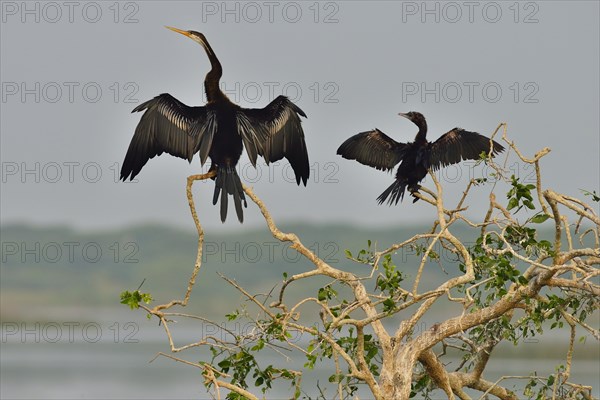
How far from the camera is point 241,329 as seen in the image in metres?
6.05

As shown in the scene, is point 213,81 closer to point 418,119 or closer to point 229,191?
point 229,191

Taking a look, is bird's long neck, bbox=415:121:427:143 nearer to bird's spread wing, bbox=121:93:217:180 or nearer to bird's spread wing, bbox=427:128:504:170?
bird's spread wing, bbox=427:128:504:170

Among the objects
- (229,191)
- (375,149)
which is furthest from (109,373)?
(229,191)

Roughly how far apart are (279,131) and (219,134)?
1.53ft

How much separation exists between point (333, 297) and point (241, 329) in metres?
0.58

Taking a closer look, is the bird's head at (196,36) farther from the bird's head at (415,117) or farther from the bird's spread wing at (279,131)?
the bird's head at (415,117)

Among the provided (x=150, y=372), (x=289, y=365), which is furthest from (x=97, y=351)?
(x=289, y=365)

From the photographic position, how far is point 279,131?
7492 millimetres

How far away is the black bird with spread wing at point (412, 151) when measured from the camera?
9461mm

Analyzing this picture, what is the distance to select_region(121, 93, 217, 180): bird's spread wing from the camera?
7.12 meters

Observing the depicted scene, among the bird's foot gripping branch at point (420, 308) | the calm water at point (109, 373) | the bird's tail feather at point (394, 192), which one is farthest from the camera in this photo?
the calm water at point (109, 373)

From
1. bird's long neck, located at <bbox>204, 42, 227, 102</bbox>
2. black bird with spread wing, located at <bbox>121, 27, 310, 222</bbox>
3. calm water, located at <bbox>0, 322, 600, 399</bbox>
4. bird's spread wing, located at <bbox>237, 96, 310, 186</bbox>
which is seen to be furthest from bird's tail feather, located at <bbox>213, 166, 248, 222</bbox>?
calm water, located at <bbox>0, 322, 600, 399</bbox>

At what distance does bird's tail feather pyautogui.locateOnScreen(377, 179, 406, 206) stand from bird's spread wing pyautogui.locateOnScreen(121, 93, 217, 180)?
8.02ft

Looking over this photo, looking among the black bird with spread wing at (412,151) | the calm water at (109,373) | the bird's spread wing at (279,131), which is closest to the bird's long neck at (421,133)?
the black bird with spread wing at (412,151)
